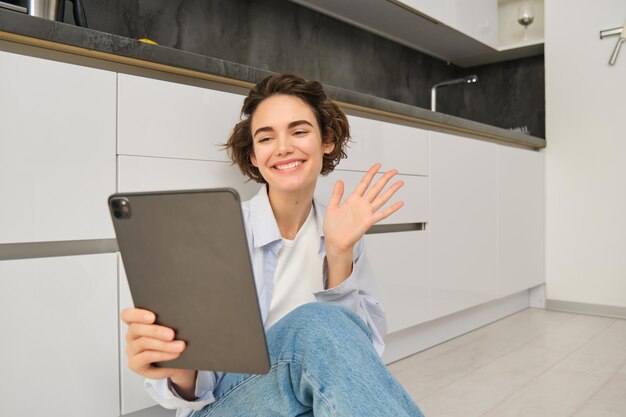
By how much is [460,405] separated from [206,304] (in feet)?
4.24

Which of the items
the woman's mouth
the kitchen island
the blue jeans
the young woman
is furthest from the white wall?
the blue jeans

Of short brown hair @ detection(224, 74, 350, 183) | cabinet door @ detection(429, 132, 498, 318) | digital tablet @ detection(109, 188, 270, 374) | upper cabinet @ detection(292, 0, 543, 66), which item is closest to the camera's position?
digital tablet @ detection(109, 188, 270, 374)

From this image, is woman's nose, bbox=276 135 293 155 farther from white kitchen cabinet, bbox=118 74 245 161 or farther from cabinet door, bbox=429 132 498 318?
cabinet door, bbox=429 132 498 318

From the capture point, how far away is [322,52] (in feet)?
8.77

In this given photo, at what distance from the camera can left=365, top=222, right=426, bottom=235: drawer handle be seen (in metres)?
2.03

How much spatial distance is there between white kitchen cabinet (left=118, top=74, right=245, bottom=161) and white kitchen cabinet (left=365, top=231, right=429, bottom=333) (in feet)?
2.39

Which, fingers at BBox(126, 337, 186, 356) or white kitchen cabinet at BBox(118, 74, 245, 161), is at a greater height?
white kitchen cabinet at BBox(118, 74, 245, 161)

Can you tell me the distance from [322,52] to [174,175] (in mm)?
1575

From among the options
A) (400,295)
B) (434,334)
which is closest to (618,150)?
(434,334)

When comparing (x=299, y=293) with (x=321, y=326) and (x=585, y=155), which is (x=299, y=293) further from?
(x=585, y=155)

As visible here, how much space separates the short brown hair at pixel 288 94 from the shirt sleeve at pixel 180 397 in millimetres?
608

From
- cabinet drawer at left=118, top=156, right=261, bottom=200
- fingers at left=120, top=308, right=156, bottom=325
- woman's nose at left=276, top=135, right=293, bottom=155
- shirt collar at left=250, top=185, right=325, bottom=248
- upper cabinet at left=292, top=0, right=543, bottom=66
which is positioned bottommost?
fingers at left=120, top=308, right=156, bottom=325

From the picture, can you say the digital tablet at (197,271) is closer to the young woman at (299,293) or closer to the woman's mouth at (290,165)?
the young woman at (299,293)

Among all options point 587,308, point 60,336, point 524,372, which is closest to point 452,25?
point 587,308
